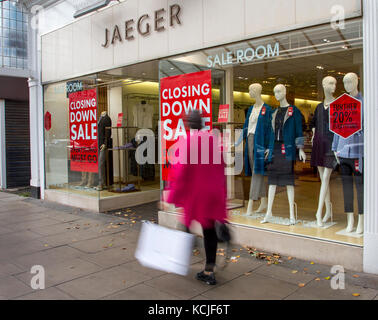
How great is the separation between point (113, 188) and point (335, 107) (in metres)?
5.65

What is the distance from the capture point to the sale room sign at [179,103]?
21.2 ft

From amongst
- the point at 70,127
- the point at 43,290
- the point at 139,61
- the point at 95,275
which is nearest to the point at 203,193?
the point at 95,275

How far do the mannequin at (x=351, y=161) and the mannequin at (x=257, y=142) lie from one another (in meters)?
1.22

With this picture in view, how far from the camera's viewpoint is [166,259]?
4219 mm

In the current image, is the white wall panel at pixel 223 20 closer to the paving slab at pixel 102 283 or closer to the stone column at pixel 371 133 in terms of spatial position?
the stone column at pixel 371 133

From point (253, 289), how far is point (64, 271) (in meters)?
2.30

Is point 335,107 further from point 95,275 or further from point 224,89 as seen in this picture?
point 95,275

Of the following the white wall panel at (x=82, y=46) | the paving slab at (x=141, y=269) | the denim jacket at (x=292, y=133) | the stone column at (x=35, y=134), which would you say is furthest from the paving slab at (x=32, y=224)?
the denim jacket at (x=292, y=133)

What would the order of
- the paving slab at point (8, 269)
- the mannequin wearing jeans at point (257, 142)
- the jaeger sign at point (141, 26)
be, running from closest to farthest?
the paving slab at point (8, 269) → the mannequin wearing jeans at point (257, 142) → the jaeger sign at point (141, 26)

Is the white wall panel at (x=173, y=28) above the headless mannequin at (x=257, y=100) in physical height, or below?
above

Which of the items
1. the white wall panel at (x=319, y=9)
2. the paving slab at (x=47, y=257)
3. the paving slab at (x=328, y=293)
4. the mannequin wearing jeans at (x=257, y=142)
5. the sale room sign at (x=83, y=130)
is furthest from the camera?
the sale room sign at (x=83, y=130)

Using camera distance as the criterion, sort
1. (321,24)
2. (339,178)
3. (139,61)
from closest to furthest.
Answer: (321,24) < (339,178) < (139,61)

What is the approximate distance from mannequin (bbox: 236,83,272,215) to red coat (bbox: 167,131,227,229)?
2.26 meters

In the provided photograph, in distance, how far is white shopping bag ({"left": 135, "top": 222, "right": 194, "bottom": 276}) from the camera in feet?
13.5
